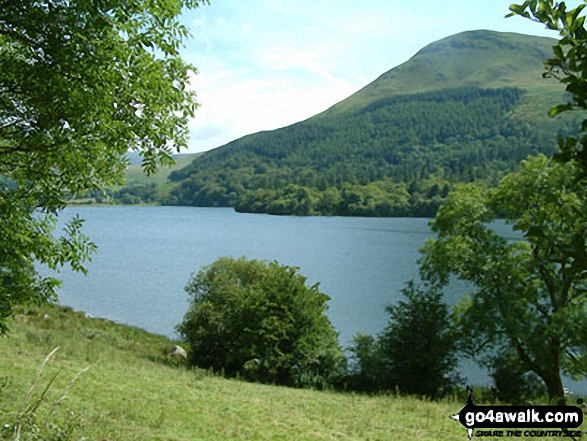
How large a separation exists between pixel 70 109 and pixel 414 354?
18.8m

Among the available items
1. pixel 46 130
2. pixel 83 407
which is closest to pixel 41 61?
pixel 46 130

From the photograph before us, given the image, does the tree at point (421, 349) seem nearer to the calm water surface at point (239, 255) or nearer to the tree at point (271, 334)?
the tree at point (271, 334)

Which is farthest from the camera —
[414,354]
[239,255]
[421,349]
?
[239,255]

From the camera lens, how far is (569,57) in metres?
2.20

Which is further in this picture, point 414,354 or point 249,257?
point 249,257

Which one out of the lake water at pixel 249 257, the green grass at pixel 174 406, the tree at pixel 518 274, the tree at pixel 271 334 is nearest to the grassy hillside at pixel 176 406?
the green grass at pixel 174 406

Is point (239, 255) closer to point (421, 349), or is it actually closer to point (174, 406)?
point (421, 349)

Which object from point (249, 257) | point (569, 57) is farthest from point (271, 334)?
point (249, 257)

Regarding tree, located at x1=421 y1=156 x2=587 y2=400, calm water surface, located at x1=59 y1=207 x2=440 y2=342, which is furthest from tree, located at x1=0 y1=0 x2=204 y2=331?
calm water surface, located at x1=59 y1=207 x2=440 y2=342

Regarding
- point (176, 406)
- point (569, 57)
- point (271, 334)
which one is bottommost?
point (271, 334)

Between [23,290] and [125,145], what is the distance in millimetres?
2080

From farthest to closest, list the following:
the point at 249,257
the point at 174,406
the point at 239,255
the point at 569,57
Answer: the point at 239,255 < the point at 249,257 < the point at 174,406 < the point at 569,57

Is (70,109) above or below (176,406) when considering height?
above

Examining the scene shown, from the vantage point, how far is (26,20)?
16.4ft
